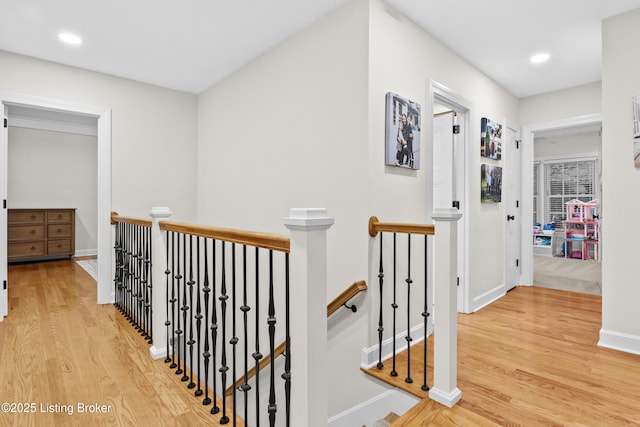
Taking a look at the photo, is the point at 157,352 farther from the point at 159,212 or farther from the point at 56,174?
the point at 56,174

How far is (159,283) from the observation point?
2.27 metres

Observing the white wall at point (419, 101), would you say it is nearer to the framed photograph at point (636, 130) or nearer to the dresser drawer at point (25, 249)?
the framed photograph at point (636, 130)

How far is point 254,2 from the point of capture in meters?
2.57

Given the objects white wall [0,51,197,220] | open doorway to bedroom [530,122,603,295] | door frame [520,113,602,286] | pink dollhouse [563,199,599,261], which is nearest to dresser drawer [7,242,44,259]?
white wall [0,51,197,220]

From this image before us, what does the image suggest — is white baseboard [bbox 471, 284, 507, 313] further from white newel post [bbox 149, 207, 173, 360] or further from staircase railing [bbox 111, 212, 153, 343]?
staircase railing [bbox 111, 212, 153, 343]

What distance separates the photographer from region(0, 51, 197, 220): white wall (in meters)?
3.47

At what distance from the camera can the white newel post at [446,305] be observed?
1851 mm

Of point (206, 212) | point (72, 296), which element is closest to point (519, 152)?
point (206, 212)

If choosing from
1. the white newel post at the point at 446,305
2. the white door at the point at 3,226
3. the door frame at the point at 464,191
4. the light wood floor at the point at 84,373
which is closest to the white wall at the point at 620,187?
the door frame at the point at 464,191

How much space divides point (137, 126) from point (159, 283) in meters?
2.58

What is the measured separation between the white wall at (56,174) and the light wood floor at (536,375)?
22.8ft

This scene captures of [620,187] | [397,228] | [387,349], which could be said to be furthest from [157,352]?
[620,187]

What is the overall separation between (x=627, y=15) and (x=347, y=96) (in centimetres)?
220

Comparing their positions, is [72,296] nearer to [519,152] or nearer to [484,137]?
[484,137]
